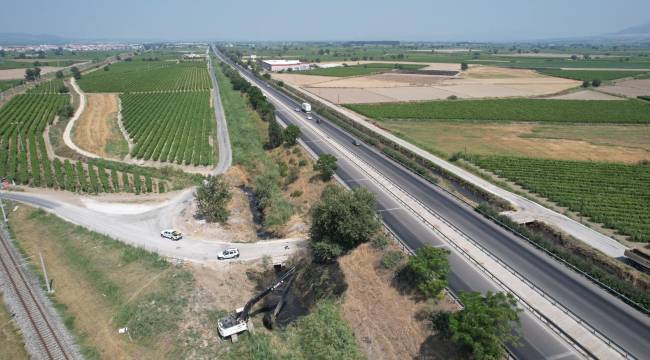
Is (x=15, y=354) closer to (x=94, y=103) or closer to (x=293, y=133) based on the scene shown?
(x=293, y=133)

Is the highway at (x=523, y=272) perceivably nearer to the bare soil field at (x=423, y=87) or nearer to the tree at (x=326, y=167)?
the tree at (x=326, y=167)

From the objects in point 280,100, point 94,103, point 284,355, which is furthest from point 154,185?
point 94,103

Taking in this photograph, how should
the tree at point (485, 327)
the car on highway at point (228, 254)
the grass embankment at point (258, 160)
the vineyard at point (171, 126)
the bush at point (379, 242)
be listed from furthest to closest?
the vineyard at point (171, 126) < the grass embankment at point (258, 160) < the car on highway at point (228, 254) < the bush at point (379, 242) < the tree at point (485, 327)

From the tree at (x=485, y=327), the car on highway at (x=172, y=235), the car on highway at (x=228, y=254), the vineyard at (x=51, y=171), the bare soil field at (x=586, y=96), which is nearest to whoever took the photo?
the tree at (x=485, y=327)

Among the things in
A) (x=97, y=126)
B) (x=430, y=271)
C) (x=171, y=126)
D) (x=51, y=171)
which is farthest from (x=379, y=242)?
(x=97, y=126)

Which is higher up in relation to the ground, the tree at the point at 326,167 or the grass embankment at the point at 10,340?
the tree at the point at 326,167

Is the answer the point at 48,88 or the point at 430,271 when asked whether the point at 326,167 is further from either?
the point at 48,88

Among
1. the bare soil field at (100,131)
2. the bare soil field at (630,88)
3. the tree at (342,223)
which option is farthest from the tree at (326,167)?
the bare soil field at (630,88)
